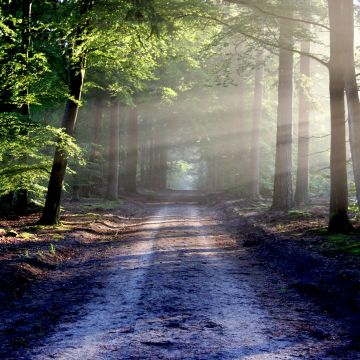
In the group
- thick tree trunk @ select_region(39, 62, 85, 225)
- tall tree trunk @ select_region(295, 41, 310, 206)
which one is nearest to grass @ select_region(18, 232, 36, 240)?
thick tree trunk @ select_region(39, 62, 85, 225)

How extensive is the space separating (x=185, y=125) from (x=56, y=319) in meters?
33.5

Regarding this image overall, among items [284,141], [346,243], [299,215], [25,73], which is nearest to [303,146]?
[284,141]

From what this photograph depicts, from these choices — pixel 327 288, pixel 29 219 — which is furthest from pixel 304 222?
pixel 29 219

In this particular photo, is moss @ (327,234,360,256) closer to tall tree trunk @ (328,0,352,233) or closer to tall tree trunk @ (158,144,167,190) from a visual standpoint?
tall tree trunk @ (328,0,352,233)

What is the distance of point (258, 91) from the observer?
2561 cm

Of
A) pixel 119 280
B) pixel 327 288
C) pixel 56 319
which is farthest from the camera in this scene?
pixel 119 280

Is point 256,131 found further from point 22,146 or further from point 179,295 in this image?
point 179,295

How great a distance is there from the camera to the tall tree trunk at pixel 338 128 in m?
12.0

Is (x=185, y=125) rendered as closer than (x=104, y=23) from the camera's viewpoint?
No

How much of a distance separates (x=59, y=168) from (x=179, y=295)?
358 inches

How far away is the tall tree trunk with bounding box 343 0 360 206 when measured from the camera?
1145 centimetres

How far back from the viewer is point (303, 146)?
21.0m

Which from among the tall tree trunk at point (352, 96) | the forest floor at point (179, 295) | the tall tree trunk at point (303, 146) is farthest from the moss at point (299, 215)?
the tall tree trunk at point (303, 146)

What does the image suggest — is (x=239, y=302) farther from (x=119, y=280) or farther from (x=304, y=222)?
(x=304, y=222)
